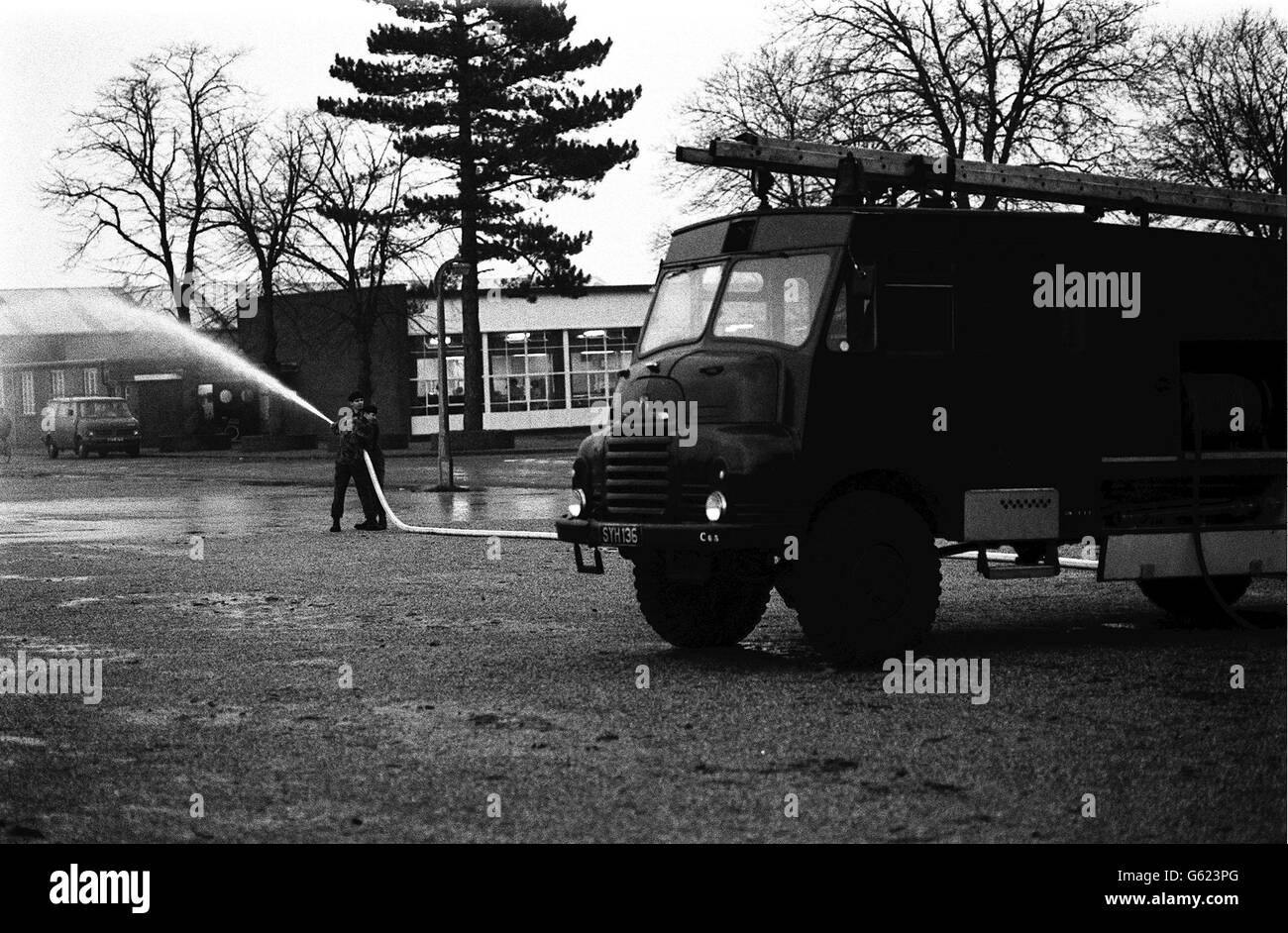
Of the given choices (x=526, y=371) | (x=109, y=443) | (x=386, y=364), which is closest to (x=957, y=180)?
(x=109, y=443)

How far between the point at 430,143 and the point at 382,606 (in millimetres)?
35118

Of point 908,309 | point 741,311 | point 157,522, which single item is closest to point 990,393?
Answer: point 908,309

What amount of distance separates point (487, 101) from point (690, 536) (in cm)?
3820

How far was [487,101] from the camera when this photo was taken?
4772 centimetres

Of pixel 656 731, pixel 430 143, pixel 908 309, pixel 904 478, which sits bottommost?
pixel 656 731

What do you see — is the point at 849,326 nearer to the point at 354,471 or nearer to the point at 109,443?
the point at 354,471

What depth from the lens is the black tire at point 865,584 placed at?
35.8 ft

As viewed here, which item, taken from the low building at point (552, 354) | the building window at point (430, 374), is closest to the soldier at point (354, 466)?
the building window at point (430, 374)

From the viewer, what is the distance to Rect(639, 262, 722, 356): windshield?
39.6 ft

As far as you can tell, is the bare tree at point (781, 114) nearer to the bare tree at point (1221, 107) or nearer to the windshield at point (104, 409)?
the bare tree at point (1221, 107)

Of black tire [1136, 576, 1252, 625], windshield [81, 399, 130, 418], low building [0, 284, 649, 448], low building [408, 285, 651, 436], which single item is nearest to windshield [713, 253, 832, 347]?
black tire [1136, 576, 1252, 625]
